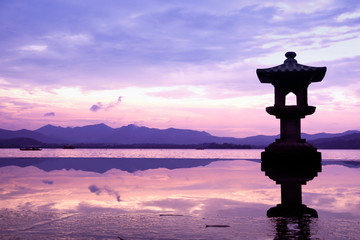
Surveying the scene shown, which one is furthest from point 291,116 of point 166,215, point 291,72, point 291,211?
point 166,215

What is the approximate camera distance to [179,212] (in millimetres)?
7457

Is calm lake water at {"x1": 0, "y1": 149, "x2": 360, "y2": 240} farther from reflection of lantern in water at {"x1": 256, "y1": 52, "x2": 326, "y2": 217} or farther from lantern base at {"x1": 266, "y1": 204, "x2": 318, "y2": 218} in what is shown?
reflection of lantern in water at {"x1": 256, "y1": 52, "x2": 326, "y2": 217}

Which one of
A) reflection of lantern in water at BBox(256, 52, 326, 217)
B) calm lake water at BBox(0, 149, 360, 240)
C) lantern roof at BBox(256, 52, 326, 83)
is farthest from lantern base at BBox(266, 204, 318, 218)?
lantern roof at BBox(256, 52, 326, 83)

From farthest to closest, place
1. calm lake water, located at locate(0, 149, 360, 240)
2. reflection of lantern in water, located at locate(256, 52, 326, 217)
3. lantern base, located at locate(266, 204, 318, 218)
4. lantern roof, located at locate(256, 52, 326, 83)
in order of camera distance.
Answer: lantern roof, located at locate(256, 52, 326, 83) < reflection of lantern in water, located at locate(256, 52, 326, 217) < lantern base, located at locate(266, 204, 318, 218) < calm lake water, located at locate(0, 149, 360, 240)

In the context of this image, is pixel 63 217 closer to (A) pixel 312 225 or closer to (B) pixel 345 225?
(A) pixel 312 225

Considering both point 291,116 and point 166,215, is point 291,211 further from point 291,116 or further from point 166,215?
point 291,116

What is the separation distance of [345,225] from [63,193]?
7238 millimetres

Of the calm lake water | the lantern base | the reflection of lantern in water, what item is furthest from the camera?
the reflection of lantern in water

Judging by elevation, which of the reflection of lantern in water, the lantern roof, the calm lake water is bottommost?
the calm lake water

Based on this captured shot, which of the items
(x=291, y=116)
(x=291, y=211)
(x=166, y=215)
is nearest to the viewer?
(x=166, y=215)

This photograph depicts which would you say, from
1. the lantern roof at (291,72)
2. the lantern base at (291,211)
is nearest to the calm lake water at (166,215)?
the lantern base at (291,211)

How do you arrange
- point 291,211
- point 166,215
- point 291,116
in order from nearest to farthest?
point 166,215 → point 291,211 → point 291,116

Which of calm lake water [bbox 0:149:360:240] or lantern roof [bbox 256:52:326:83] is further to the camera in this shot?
lantern roof [bbox 256:52:326:83]

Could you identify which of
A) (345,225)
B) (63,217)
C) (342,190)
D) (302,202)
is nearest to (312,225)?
(345,225)
